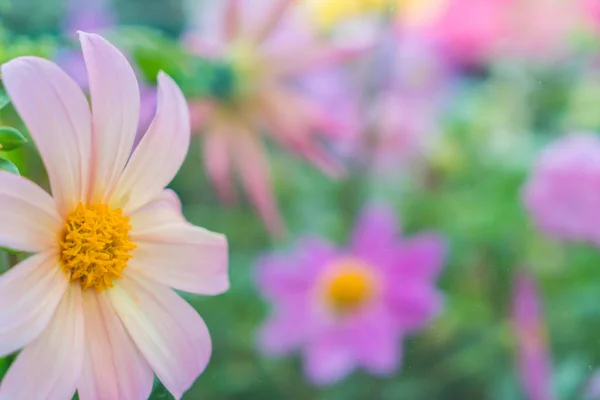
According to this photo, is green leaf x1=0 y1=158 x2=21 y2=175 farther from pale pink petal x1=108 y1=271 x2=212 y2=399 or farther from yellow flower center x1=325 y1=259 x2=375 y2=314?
yellow flower center x1=325 y1=259 x2=375 y2=314

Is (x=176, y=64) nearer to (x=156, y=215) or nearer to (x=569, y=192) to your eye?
(x=156, y=215)

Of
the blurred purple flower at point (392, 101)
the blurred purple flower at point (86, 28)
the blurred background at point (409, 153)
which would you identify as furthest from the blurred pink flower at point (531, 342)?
the blurred purple flower at point (86, 28)

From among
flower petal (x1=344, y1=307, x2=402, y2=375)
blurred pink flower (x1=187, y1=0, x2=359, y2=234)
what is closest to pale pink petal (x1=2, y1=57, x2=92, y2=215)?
blurred pink flower (x1=187, y1=0, x2=359, y2=234)

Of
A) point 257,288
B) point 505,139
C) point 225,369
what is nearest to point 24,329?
point 225,369

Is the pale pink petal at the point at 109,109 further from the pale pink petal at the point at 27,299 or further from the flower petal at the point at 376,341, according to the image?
the flower petal at the point at 376,341

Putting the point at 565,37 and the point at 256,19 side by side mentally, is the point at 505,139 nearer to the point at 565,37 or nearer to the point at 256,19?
the point at 565,37

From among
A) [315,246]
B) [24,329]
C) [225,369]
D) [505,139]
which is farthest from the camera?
[505,139]
